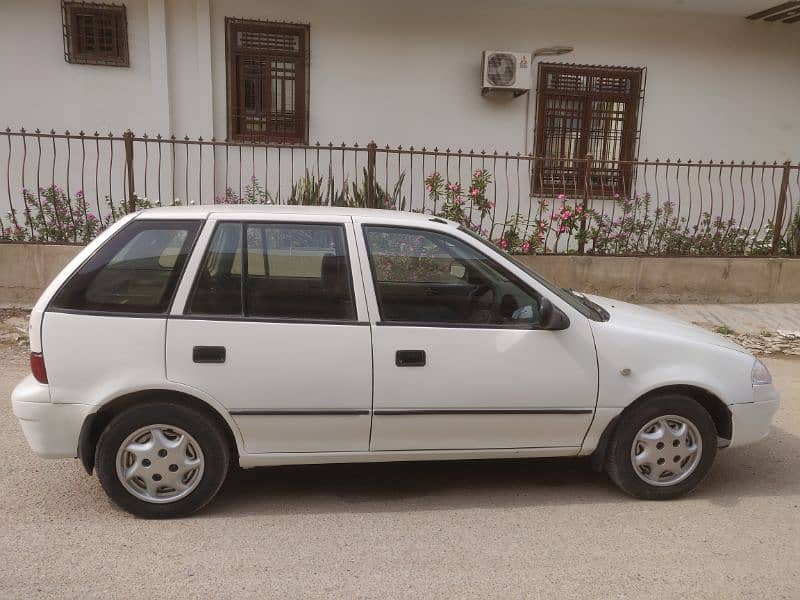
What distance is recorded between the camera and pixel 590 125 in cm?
954

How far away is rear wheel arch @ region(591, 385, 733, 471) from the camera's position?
3328 millimetres

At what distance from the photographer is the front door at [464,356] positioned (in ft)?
10.3

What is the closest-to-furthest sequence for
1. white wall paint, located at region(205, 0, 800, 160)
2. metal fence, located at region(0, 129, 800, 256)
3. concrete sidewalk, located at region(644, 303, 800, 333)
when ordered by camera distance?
concrete sidewalk, located at region(644, 303, 800, 333), metal fence, located at region(0, 129, 800, 256), white wall paint, located at region(205, 0, 800, 160)

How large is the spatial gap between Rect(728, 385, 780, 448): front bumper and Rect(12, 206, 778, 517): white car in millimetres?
11

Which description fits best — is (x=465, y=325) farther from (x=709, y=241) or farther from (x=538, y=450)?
(x=709, y=241)

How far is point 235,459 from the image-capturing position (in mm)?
3566

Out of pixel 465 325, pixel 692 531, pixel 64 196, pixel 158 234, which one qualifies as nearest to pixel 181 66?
pixel 64 196

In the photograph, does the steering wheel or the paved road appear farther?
the steering wheel

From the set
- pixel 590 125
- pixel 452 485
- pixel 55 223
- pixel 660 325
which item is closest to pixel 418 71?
pixel 590 125

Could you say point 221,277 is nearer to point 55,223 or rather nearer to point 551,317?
point 551,317

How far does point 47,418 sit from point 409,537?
5.81 feet

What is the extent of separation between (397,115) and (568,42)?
8.84ft

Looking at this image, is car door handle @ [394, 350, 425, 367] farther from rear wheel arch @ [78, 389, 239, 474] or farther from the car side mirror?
rear wheel arch @ [78, 389, 239, 474]

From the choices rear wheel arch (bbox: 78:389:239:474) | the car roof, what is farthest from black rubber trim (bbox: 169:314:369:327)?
the car roof
